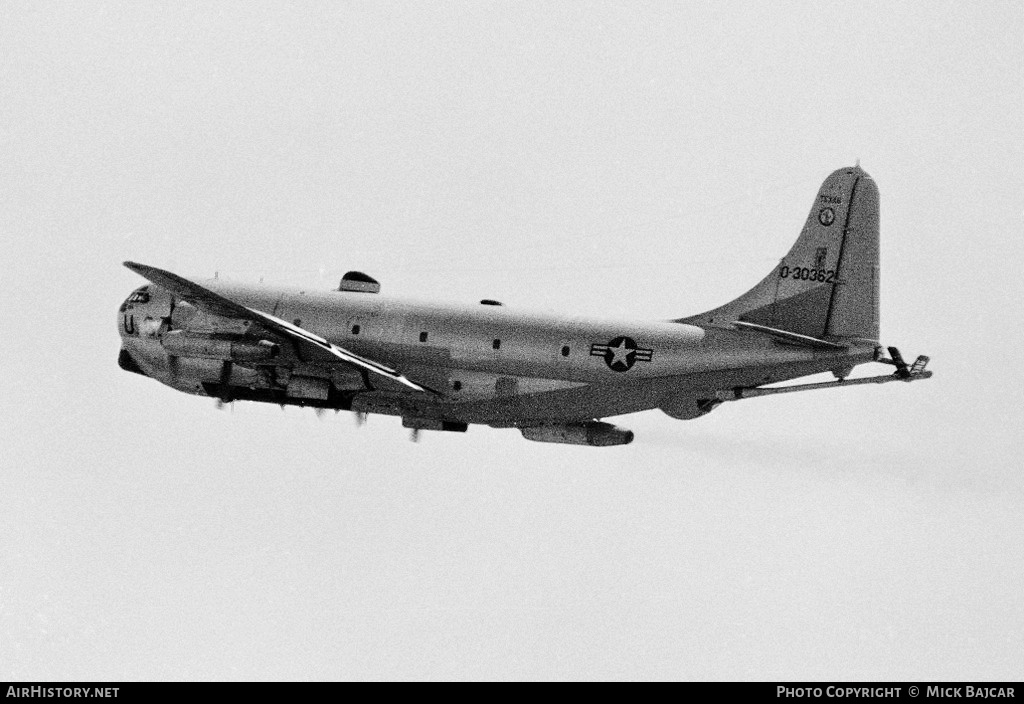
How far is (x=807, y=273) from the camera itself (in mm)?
59344

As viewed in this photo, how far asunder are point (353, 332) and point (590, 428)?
23.1 ft

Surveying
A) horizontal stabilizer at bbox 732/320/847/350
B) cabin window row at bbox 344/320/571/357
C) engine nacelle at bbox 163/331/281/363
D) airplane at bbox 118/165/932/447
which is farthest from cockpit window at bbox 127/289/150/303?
horizontal stabilizer at bbox 732/320/847/350

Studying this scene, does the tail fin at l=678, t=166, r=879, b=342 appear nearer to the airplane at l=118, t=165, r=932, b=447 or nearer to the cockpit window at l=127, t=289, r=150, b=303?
the airplane at l=118, t=165, r=932, b=447

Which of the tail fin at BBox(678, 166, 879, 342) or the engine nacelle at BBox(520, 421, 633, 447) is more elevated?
the tail fin at BBox(678, 166, 879, 342)

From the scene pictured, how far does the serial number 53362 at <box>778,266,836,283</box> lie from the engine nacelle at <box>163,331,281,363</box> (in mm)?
13512

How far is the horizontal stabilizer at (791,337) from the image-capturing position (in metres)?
58.2

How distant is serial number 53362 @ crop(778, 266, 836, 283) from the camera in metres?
59.0

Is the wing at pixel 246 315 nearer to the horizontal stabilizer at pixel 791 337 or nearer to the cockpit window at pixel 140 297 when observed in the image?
the cockpit window at pixel 140 297

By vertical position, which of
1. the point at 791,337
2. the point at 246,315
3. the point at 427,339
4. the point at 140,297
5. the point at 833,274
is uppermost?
the point at 140,297

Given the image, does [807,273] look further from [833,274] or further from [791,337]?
[791,337]

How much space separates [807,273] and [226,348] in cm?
1548

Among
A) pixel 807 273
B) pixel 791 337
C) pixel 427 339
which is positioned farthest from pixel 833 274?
pixel 427 339

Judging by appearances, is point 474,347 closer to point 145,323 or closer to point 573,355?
point 573,355
